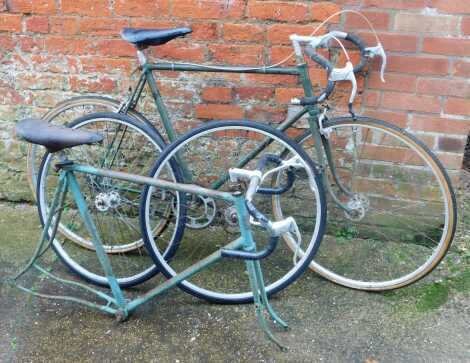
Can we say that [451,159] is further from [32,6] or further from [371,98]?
[32,6]

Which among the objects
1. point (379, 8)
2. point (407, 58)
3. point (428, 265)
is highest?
point (379, 8)

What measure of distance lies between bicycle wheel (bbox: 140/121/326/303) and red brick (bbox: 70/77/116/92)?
1.94 ft

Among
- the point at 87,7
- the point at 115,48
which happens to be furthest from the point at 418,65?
the point at 87,7

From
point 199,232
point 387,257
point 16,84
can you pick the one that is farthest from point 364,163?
point 16,84

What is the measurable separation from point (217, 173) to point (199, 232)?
15.4 inches

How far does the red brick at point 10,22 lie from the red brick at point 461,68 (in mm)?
2410

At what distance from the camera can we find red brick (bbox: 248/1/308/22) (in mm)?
2617

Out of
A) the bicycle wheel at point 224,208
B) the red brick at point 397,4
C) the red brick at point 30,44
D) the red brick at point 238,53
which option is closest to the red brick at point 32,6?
the red brick at point 30,44

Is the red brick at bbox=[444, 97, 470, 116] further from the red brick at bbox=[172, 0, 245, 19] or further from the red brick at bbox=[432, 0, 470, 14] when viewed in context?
the red brick at bbox=[172, 0, 245, 19]

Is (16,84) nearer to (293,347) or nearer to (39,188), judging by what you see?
(39,188)

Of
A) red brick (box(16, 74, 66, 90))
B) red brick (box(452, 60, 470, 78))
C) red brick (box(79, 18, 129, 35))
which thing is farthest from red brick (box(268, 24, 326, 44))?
red brick (box(16, 74, 66, 90))

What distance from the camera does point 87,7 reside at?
9.20 feet

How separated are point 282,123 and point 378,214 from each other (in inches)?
34.0

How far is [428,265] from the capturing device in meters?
2.56
